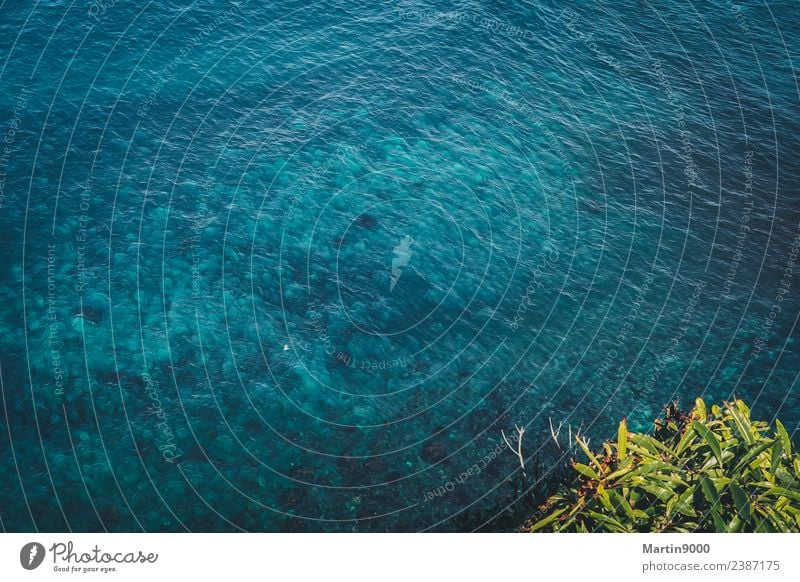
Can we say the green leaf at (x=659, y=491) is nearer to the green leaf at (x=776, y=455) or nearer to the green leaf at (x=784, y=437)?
the green leaf at (x=776, y=455)

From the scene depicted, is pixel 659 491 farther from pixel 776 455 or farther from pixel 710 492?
pixel 776 455

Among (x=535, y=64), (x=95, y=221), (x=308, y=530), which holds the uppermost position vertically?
(x=535, y=64)

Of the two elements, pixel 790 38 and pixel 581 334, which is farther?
pixel 790 38

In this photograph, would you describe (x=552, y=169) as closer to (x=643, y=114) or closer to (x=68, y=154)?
(x=643, y=114)

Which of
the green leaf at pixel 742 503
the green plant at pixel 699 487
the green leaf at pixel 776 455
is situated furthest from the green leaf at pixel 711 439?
the green leaf at pixel 742 503

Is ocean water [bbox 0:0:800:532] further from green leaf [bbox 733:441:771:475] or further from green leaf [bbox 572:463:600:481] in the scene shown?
green leaf [bbox 733:441:771:475]

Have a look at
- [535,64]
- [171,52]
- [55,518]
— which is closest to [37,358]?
[55,518]

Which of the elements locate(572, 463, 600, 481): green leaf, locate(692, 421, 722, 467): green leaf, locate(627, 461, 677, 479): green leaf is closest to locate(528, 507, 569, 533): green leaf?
locate(572, 463, 600, 481): green leaf

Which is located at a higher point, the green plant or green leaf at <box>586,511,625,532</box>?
the green plant
